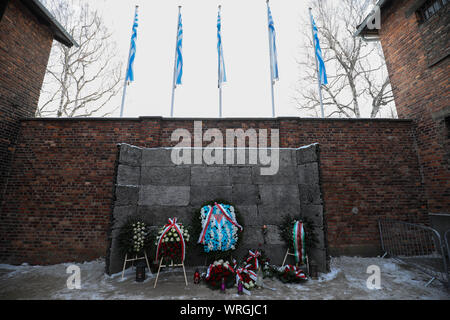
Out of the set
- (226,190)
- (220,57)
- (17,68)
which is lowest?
(226,190)

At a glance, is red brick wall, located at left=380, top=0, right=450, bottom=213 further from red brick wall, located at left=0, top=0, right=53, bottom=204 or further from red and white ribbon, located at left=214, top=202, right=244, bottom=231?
red brick wall, located at left=0, top=0, right=53, bottom=204

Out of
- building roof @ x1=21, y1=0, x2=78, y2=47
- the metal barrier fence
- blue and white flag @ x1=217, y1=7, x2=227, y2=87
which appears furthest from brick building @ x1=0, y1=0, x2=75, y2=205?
the metal barrier fence

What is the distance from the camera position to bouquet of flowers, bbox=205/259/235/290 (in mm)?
4004

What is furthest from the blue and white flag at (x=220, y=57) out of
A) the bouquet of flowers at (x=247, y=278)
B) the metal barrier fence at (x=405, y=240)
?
the metal barrier fence at (x=405, y=240)

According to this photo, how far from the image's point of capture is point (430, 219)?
237 inches

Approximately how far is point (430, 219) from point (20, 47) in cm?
1494

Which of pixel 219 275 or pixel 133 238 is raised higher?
pixel 133 238

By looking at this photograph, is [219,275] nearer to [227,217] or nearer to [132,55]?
[227,217]

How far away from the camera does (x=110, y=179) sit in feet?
19.9

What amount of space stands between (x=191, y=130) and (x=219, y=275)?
174 inches

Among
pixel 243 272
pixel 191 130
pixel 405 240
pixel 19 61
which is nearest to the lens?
pixel 243 272

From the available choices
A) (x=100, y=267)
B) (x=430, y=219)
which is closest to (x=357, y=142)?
(x=430, y=219)

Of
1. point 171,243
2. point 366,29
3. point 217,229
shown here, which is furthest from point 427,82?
point 171,243

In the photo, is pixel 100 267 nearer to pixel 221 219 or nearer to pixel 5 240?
pixel 5 240
